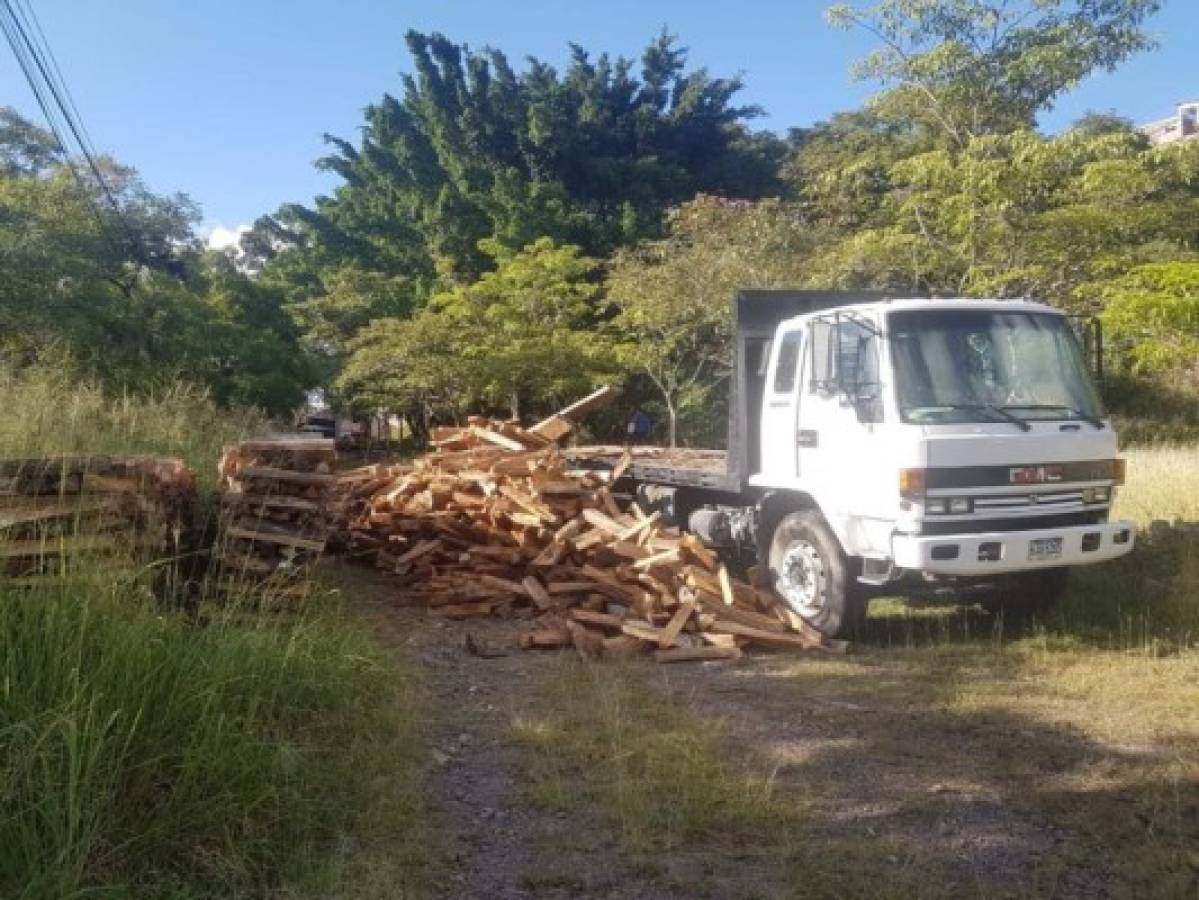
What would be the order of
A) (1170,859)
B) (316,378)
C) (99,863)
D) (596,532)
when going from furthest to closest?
(316,378), (596,532), (1170,859), (99,863)

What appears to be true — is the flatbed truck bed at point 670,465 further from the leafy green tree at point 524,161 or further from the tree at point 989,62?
the leafy green tree at point 524,161

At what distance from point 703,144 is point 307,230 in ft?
48.3

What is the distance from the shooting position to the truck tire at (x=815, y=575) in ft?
25.4

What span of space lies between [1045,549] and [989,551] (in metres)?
0.48

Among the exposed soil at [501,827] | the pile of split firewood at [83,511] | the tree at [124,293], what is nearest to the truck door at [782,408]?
the exposed soil at [501,827]

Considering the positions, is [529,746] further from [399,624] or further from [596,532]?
[596,532]

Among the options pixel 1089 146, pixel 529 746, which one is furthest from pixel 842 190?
pixel 529 746

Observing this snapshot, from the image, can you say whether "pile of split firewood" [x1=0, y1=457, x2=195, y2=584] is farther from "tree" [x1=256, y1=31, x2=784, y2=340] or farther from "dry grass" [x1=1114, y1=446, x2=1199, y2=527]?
"tree" [x1=256, y1=31, x2=784, y2=340]

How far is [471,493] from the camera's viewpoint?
10344 millimetres

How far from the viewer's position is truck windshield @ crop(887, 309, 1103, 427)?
23.6ft

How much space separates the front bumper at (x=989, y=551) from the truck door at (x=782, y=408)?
144 cm

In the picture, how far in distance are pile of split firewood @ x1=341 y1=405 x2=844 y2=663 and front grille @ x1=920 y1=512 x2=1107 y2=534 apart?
1.26 m

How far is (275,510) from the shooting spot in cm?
725

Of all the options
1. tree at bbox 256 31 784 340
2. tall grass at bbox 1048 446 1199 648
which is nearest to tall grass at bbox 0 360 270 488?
tall grass at bbox 1048 446 1199 648
